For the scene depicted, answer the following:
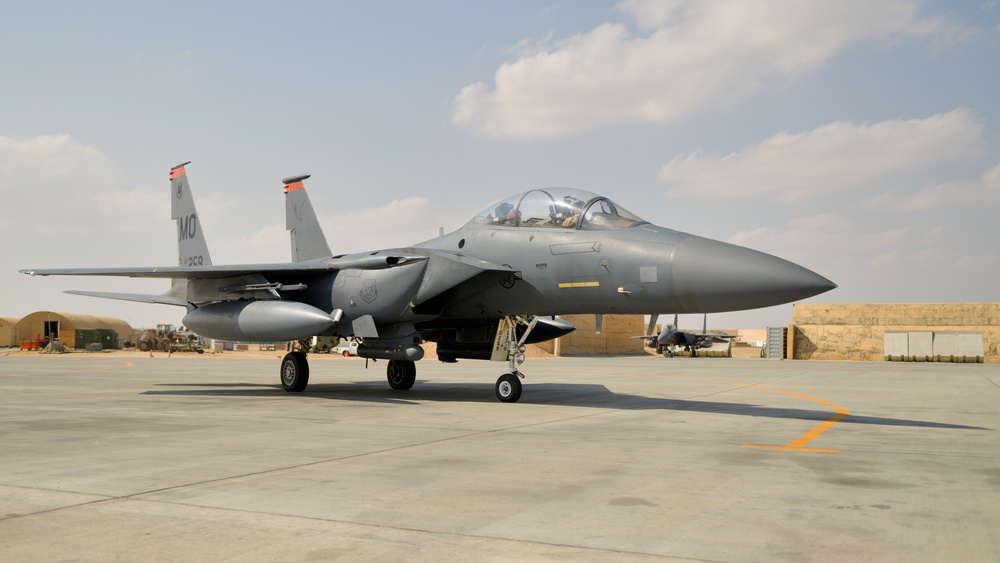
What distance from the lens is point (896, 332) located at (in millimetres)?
43031

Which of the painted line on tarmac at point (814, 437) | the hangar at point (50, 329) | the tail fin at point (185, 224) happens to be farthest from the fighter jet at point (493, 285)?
the hangar at point (50, 329)

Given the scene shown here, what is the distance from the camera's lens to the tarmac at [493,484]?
3.79m

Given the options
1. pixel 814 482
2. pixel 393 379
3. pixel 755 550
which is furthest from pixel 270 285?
pixel 755 550

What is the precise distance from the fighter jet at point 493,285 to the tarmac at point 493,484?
67.5 inches

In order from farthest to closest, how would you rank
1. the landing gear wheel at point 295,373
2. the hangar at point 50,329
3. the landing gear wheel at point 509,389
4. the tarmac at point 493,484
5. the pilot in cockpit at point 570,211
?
the hangar at point 50,329
the landing gear wheel at point 295,373
the landing gear wheel at point 509,389
the pilot in cockpit at point 570,211
the tarmac at point 493,484

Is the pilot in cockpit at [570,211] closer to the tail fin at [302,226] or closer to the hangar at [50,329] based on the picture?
the tail fin at [302,226]

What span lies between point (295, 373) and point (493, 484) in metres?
10.4

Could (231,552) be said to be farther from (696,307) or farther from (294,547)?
(696,307)

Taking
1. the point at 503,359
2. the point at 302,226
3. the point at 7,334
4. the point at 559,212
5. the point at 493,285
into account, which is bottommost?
the point at 7,334

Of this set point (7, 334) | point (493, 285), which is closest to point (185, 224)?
point (493, 285)

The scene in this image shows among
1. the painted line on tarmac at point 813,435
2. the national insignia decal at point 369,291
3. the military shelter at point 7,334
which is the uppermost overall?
the national insignia decal at point 369,291

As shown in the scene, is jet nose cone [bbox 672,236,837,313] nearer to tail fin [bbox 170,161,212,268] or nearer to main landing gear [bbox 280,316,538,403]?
main landing gear [bbox 280,316,538,403]

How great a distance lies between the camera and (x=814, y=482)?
5.55 meters

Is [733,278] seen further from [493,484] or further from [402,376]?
[402,376]
